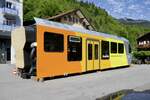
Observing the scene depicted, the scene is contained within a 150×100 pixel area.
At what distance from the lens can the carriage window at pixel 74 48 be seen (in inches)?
728

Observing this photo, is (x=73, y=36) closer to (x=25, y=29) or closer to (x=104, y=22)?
(x=25, y=29)

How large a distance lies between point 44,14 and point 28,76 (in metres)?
59.7

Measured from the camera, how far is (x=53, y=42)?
54.7 ft

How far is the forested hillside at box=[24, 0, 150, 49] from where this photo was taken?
246 feet

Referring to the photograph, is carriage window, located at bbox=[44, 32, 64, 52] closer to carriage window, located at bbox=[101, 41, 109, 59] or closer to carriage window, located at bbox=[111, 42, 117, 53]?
carriage window, located at bbox=[101, 41, 109, 59]

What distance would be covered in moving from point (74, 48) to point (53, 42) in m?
2.66

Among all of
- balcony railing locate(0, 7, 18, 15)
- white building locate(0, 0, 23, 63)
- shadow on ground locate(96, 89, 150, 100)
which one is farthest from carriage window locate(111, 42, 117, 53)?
balcony railing locate(0, 7, 18, 15)

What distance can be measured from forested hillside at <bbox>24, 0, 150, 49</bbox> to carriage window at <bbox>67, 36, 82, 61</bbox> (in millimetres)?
38618

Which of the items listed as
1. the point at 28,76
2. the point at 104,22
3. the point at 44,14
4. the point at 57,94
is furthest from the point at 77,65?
the point at 104,22

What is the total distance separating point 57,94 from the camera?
1176 cm

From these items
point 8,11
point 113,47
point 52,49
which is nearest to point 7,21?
point 8,11

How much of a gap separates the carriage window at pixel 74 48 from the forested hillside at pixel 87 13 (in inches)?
1520

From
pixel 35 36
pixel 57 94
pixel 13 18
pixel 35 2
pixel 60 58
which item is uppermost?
pixel 35 2

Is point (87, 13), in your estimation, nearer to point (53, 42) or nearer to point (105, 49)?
point (105, 49)
